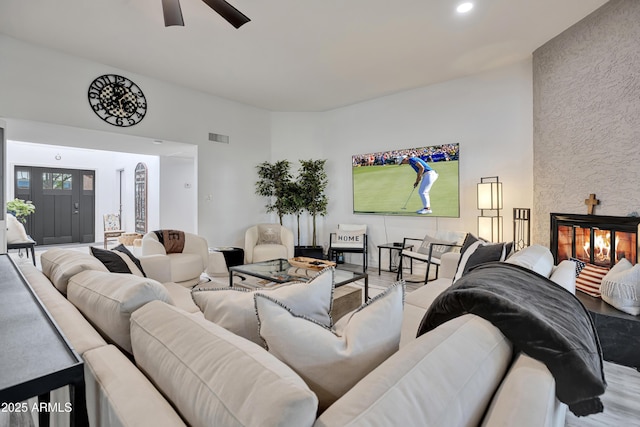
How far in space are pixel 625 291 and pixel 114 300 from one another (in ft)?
10.1

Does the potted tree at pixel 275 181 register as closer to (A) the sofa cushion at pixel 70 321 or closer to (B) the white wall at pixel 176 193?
(B) the white wall at pixel 176 193

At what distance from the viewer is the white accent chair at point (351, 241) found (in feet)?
17.0

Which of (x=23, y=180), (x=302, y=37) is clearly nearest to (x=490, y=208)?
(x=302, y=37)

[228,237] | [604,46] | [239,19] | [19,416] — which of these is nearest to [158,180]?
[228,237]

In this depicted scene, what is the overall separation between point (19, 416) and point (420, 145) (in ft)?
16.7

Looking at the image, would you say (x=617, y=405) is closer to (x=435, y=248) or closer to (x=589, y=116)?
(x=589, y=116)

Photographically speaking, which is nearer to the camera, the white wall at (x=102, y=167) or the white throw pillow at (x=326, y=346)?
the white throw pillow at (x=326, y=346)

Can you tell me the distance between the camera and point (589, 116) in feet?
9.95

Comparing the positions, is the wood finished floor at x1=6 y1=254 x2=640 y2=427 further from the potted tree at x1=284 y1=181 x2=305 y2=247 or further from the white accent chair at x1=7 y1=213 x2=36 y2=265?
the potted tree at x1=284 y1=181 x2=305 y2=247

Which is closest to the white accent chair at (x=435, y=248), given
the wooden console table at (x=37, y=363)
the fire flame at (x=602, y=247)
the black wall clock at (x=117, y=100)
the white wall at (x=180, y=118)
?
the fire flame at (x=602, y=247)

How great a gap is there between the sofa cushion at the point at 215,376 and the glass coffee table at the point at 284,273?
1.95m

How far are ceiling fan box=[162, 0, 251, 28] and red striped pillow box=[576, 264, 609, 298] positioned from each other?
11.5 feet

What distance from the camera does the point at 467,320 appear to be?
96cm

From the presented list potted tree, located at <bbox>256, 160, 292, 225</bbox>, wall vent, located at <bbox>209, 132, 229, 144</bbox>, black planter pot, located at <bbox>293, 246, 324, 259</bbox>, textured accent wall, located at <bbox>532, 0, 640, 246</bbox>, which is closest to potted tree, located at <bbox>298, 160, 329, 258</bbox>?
black planter pot, located at <bbox>293, 246, 324, 259</bbox>
